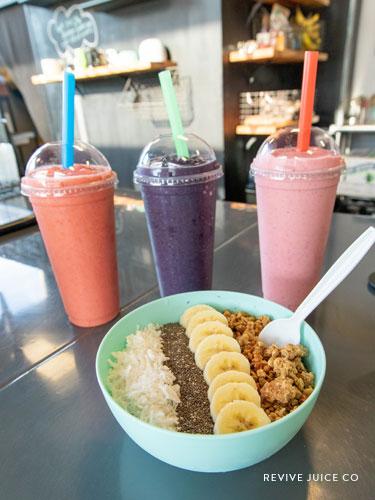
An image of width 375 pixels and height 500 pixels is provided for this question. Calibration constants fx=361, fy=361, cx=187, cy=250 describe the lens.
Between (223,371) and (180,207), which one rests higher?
(180,207)

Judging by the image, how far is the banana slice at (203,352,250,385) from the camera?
0.51 m

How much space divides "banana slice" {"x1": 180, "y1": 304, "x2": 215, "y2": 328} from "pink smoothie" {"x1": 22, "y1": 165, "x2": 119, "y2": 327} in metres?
0.20

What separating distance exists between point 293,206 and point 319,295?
0.19 metres

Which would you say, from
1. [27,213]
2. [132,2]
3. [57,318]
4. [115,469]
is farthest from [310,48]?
[115,469]

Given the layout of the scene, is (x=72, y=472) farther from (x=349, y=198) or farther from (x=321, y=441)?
(x=349, y=198)

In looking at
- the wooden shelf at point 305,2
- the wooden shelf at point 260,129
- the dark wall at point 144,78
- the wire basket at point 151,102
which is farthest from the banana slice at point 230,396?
the wooden shelf at point 305,2

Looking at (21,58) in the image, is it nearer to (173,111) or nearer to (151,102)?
(151,102)

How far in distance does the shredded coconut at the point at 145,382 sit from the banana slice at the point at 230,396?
52 mm

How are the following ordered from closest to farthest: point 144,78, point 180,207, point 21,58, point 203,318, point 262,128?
point 203,318, point 180,207, point 262,128, point 144,78, point 21,58

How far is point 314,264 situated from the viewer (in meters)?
0.73

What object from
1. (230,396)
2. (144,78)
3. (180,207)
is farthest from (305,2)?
(230,396)

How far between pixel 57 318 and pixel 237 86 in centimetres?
250

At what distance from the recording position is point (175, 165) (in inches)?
27.4

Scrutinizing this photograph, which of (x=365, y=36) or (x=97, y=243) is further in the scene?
(x=365, y=36)
